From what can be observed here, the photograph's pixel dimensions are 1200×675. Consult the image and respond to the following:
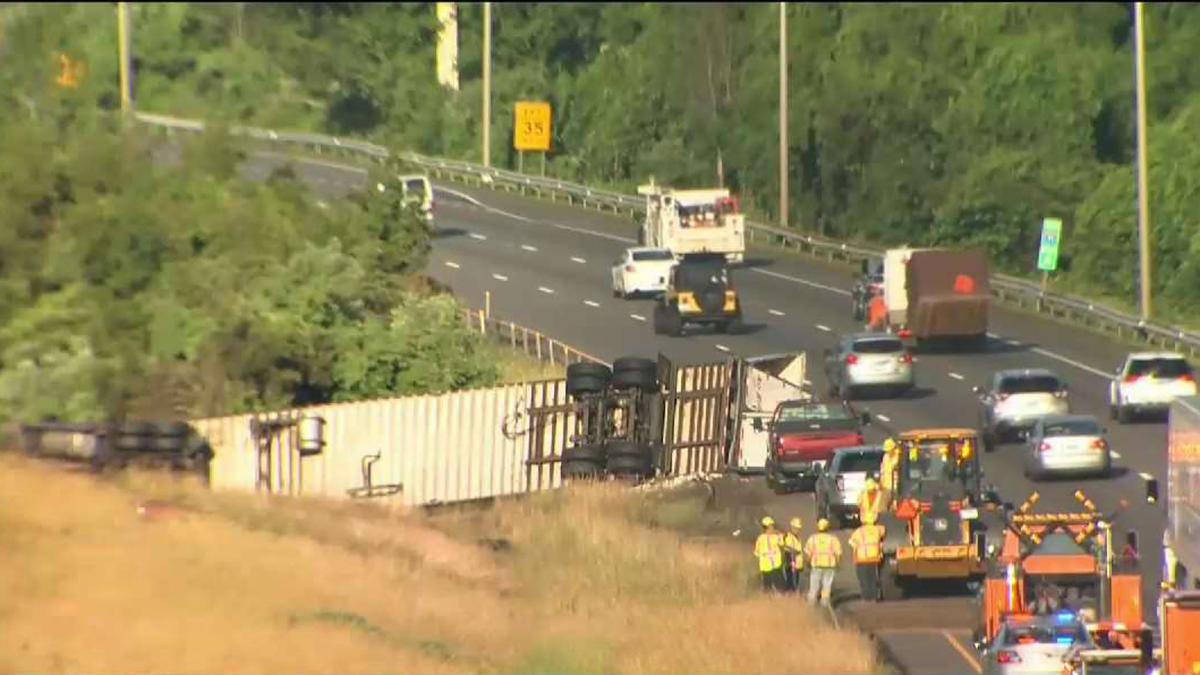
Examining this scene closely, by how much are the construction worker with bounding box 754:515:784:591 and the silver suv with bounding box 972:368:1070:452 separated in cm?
1393

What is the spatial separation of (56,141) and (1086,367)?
24527mm

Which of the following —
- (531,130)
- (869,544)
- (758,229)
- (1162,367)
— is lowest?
(869,544)

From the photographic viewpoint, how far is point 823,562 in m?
32.3

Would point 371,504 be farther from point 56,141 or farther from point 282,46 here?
point 282,46

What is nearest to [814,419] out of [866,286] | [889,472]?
[889,472]

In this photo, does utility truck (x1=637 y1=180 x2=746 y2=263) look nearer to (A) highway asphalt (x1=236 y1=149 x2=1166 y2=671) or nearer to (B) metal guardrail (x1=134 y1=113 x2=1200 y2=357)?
(A) highway asphalt (x1=236 y1=149 x2=1166 y2=671)

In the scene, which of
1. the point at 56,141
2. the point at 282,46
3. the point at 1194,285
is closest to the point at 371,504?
the point at 1194,285

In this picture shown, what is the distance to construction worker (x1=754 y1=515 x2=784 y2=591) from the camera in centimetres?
3309

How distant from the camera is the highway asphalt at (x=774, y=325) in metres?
42.4

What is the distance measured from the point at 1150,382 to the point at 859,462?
10.8 metres

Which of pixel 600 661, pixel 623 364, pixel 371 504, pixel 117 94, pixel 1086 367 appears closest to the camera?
pixel 600 661

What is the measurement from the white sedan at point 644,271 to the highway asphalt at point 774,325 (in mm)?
423

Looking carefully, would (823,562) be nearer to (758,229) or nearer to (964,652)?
(964,652)

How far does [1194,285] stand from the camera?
44.3 meters
